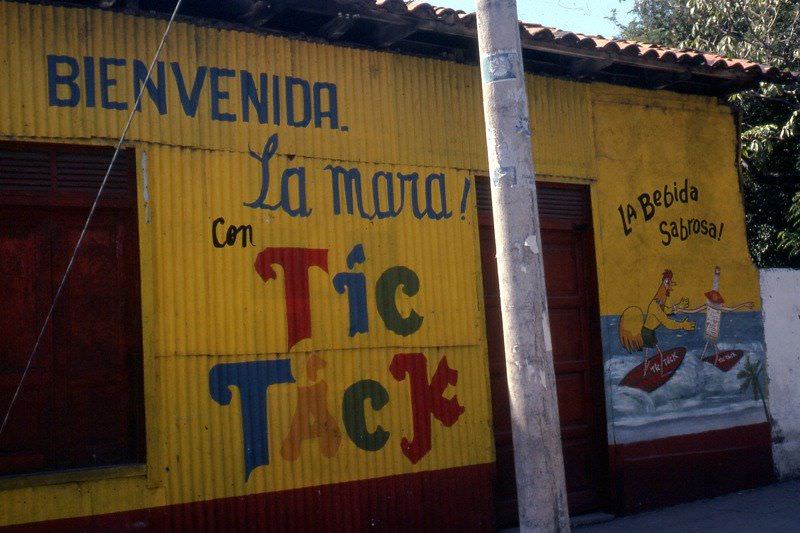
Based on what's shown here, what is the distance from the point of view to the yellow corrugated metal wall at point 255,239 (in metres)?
6.12

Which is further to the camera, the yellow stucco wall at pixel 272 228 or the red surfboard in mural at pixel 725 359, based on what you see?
the red surfboard in mural at pixel 725 359

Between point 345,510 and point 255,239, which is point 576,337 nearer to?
point 345,510

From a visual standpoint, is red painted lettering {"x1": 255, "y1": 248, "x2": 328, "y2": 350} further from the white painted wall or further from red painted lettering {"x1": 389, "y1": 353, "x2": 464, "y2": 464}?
the white painted wall

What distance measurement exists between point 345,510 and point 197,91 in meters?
3.13

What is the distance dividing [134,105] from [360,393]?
2.57 meters

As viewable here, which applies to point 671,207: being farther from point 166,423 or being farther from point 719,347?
point 166,423

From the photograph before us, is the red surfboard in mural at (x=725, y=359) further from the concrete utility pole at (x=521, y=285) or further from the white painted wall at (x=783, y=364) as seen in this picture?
the concrete utility pole at (x=521, y=285)

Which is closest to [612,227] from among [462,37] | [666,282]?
[666,282]

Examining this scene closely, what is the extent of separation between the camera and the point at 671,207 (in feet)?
30.2

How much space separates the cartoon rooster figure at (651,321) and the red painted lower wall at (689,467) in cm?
86

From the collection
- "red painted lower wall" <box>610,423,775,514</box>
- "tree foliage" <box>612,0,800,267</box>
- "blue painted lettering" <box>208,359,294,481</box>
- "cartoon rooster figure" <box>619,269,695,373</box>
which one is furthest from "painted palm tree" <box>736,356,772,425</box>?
"blue painted lettering" <box>208,359,294,481</box>

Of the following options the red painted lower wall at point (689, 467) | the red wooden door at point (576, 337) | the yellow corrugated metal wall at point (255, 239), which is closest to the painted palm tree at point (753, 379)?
the red painted lower wall at point (689, 467)

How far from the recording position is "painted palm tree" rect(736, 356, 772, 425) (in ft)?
31.2

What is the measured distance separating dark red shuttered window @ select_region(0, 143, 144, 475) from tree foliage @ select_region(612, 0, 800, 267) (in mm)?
10273
